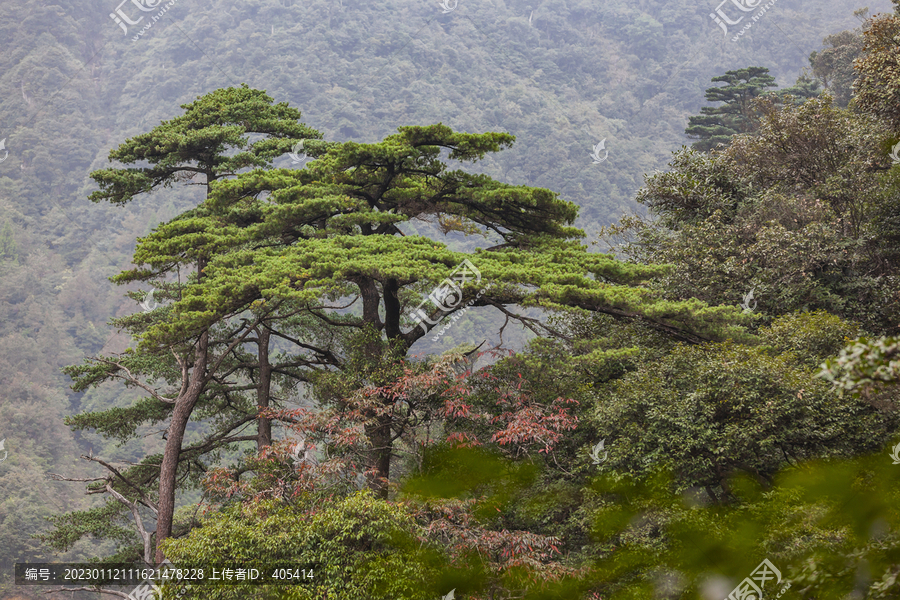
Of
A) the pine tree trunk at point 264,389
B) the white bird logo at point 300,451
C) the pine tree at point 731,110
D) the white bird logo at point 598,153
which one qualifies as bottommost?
the white bird logo at point 300,451

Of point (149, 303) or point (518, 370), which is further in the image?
point (149, 303)

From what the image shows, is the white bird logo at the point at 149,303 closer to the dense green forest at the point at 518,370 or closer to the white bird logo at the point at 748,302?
the dense green forest at the point at 518,370

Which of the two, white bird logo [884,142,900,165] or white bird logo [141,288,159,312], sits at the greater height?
white bird logo [884,142,900,165]

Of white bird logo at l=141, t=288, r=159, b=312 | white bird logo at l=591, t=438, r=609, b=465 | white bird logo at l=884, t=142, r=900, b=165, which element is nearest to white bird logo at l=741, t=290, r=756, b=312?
white bird logo at l=884, t=142, r=900, b=165

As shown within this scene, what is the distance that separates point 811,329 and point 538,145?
64.8 meters

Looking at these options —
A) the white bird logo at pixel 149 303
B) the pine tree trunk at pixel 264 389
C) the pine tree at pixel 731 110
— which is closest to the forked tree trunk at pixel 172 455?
the pine tree trunk at pixel 264 389

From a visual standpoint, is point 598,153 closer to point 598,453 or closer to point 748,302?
point 748,302

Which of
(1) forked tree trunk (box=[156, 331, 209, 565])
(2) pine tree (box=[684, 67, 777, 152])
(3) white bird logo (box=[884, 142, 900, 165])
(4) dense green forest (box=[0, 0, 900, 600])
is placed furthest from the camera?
(2) pine tree (box=[684, 67, 777, 152])

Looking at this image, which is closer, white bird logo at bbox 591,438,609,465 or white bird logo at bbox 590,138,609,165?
white bird logo at bbox 591,438,609,465

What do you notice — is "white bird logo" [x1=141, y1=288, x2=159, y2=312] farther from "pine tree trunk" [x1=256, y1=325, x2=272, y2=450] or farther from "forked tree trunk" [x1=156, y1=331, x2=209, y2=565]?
"forked tree trunk" [x1=156, y1=331, x2=209, y2=565]

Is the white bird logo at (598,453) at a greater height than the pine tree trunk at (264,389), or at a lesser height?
lesser

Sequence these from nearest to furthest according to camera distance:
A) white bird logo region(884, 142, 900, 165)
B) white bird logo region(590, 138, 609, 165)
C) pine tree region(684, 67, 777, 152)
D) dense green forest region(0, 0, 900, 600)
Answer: dense green forest region(0, 0, 900, 600) → white bird logo region(884, 142, 900, 165) → pine tree region(684, 67, 777, 152) → white bird logo region(590, 138, 609, 165)

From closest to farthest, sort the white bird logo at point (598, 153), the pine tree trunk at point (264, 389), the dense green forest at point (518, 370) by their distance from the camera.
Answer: the dense green forest at point (518, 370), the pine tree trunk at point (264, 389), the white bird logo at point (598, 153)

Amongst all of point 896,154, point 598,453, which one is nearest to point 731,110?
point 896,154
